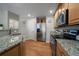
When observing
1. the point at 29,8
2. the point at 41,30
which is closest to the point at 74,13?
the point at 29,8

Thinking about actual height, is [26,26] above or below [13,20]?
below

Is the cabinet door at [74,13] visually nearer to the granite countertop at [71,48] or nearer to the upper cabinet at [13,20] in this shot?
the granite countertop at [71,48]

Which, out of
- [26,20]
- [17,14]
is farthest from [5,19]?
[26,20]

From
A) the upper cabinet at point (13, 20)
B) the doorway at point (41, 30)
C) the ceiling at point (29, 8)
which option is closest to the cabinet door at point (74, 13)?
the ceiling at point (29, 8)

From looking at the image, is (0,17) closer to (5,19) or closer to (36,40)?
(5,19)

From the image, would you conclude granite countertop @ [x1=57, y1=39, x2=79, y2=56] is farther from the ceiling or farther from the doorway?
the doorway

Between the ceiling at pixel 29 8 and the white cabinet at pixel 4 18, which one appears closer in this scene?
the ceiling at pixel 29 8

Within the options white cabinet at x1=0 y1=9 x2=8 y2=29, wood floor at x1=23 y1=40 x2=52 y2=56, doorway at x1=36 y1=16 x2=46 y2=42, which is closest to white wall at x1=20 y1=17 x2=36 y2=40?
wood floor at x1=23 y1=40 x2=52 y2=56

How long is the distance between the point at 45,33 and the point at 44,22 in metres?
0.61

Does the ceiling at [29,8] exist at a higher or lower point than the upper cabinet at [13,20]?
higher

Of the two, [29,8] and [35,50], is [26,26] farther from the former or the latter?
[35,50]

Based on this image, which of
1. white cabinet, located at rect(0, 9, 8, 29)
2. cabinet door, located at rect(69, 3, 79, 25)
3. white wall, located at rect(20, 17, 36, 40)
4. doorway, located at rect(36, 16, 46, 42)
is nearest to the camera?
cabinet door, located at rect(69, 3, 79, 25)

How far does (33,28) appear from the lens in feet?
16.6

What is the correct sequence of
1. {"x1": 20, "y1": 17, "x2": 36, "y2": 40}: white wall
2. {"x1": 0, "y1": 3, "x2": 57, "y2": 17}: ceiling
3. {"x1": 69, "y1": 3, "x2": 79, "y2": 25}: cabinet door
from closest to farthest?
{"x1": 69, "y1": 3, "x2": 79, "y2": 25}: cabinet door < {"x1": 0, "y1": 3, "x2": 57, "y2": 17}: ceiling < {"x1": 20, "y1": 17, "x2": 36, "y2": 40}: white wall
